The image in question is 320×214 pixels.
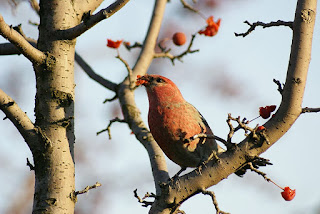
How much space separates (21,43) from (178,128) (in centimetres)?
174

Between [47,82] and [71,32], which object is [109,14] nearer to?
[71,32]

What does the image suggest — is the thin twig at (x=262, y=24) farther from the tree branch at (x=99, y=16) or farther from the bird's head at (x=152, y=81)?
the bird's head at (x=152, y=81)

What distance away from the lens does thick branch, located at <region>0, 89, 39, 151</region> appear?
259 centimetres

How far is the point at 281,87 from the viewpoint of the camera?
8.39ft

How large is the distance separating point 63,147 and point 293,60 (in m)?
1.40

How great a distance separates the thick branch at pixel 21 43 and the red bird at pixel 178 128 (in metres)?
1.44

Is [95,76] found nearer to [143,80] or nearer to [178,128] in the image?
[143,80]

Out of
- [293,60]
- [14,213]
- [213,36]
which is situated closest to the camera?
[293,60]

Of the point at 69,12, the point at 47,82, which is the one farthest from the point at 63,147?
the point at 69,12

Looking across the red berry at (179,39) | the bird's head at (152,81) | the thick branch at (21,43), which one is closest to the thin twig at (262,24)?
the thick branch at (21,43)

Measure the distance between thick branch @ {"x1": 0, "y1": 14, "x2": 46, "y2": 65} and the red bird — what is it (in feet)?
4.72

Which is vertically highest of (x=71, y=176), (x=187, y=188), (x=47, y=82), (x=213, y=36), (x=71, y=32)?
(x=213, y=36)

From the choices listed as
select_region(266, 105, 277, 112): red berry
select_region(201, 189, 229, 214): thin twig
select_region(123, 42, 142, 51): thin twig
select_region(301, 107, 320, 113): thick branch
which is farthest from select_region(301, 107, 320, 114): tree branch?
select_region(123, 42, 142, 51): thin twig

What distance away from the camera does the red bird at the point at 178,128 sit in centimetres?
393
